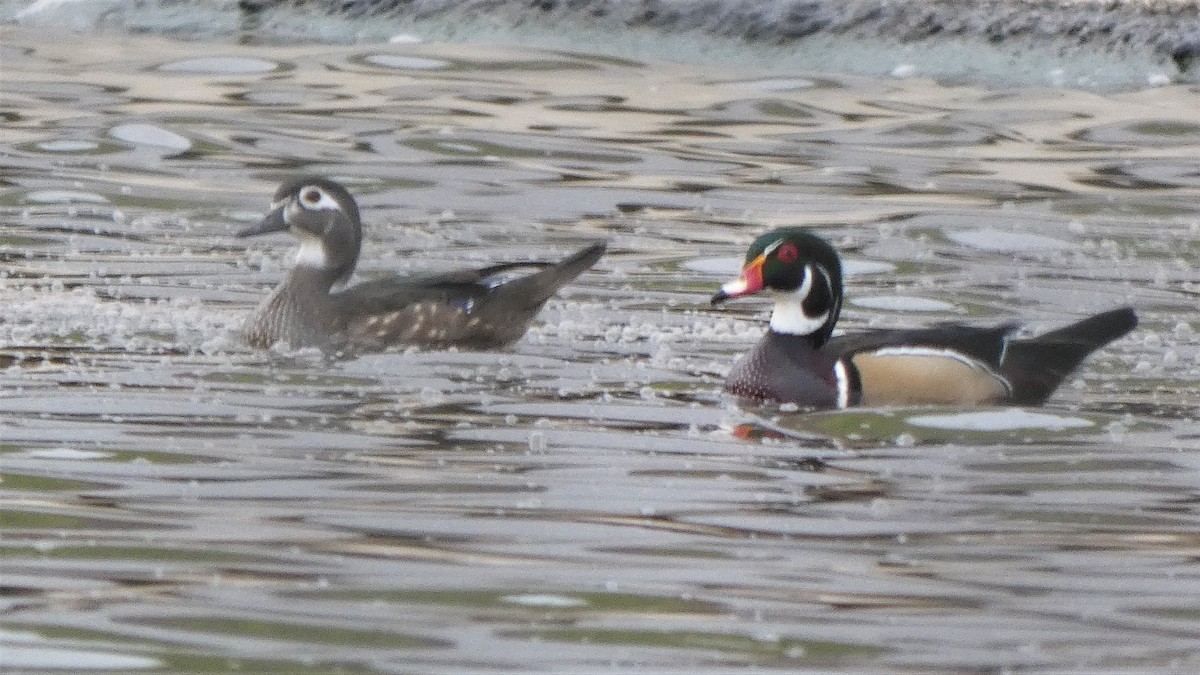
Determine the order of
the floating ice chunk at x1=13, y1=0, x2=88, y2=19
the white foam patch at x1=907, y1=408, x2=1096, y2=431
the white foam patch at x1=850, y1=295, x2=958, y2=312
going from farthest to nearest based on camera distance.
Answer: the floating ice chunk at x1=13, y1=0, x2=88, y2=19, the white foam patch at x1=850, y1=295, x2=958, y2=312, the white foam patch at x1=907, y1=408, x2=1096, y2=431

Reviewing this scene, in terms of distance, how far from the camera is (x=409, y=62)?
17.7 metres

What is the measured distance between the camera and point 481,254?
12.8 meters

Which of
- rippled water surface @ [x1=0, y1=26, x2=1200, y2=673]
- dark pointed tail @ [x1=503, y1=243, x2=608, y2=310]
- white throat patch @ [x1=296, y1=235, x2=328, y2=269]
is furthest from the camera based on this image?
white throat patch @ [x1=296, y1=235, x2=328, y2=269]

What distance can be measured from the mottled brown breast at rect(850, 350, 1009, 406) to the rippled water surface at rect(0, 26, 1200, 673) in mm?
233

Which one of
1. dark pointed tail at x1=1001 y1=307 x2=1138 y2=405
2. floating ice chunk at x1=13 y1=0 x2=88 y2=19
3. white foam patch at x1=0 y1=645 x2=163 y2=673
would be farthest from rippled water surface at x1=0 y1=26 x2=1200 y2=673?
floating ice chunk at x1=13 y1=0 x2=88 y2=19

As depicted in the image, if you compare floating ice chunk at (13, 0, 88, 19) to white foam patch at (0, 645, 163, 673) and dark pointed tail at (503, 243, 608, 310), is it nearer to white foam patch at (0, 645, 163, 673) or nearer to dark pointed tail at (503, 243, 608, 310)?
dark pointed tail at (503, 243, 608, 310)

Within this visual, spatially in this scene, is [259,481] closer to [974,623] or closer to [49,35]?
[974,623]

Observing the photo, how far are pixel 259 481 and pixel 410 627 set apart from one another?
5.62 ft

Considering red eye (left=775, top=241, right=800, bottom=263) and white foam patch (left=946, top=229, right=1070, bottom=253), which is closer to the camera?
red eye (left=775, top=241, right=800, bottom=263)

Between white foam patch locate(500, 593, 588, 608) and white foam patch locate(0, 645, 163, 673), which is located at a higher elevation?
white foam patch locate(0, 645, 163, 673)

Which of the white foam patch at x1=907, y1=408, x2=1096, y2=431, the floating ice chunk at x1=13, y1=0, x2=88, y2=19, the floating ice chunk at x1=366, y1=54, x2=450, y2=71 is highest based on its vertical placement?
the floating ice chunk at x1=13, y1=0, x2=88, y2=19

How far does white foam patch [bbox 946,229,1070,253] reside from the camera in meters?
12.9

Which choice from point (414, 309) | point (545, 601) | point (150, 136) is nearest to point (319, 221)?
point (414, 309)

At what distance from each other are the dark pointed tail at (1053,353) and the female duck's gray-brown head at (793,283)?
666 mm
